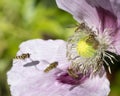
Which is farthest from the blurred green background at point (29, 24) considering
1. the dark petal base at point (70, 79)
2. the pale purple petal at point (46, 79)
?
the dark petal base at point (70, 79)

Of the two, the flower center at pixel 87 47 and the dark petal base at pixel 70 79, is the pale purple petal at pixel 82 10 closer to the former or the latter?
the flower center at pixel 87 47

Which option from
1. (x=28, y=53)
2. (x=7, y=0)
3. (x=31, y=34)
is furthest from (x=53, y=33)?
(x=28, y=53)

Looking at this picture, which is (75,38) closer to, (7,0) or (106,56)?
(106,56)

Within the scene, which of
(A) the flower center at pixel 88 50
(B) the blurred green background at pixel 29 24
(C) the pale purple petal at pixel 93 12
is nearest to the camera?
(C) the pale purple petal at pixel 93 12

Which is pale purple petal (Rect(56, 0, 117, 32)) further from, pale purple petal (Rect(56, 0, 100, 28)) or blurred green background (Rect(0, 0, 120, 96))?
blurred green background (Rect(0, 0, 120, 96))

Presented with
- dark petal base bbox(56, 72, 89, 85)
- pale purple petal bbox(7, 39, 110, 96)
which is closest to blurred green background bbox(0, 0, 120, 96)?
pale purple petal bbox(7, 39, 110, 96)

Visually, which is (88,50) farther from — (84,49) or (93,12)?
(93,12)
